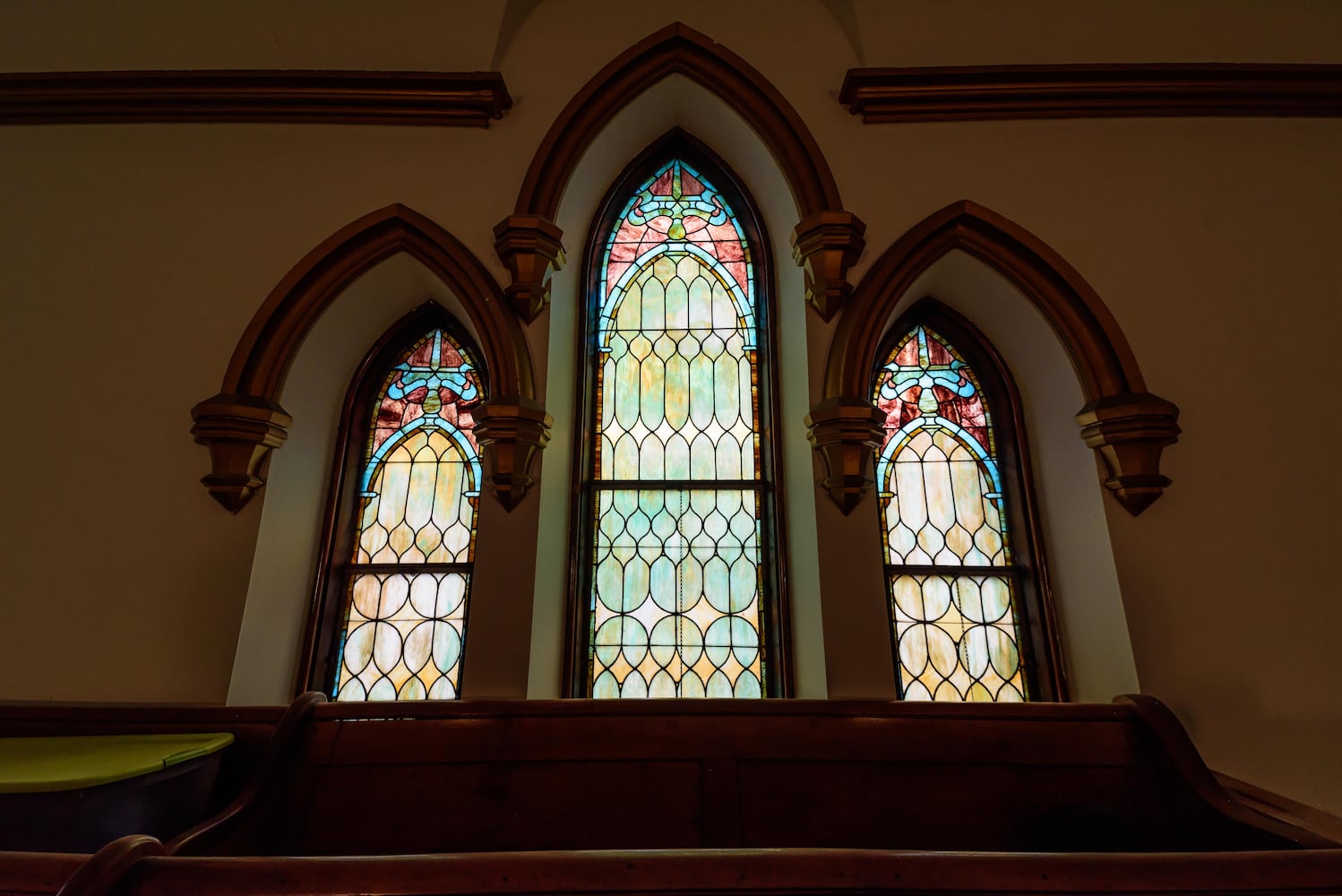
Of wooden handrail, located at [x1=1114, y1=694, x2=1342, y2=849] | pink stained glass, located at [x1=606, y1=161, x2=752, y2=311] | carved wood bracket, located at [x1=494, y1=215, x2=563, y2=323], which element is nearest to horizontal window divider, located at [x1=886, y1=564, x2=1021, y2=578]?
wooden handrail, located at [x1=1114, y1=694, x2=1342, y2=849]

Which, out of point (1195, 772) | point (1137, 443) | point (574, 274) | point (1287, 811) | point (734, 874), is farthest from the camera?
point (574, 274)

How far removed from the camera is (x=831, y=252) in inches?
105

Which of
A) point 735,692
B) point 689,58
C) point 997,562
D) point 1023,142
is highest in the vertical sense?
point 689,58

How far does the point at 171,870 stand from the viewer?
1072mm

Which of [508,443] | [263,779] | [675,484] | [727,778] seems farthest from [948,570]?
[263,779]

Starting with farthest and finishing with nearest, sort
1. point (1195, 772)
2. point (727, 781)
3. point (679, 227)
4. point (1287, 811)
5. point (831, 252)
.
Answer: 1. point (679, 227)
2. point (831, 252)
3. point (727, 781)
4. point (1195, 772)
5. point (1287, 811)

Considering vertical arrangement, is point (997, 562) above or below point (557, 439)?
below

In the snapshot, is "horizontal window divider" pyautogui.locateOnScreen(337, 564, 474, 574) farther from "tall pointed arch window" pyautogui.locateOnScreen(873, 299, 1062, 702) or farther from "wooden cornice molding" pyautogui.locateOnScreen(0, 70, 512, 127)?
"wooden cornice molding" pyautogui.locateOnScreen(0, 70, 512, 127)

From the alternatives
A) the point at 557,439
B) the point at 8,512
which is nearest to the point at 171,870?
the point at 557,439

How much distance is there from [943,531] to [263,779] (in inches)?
98.2

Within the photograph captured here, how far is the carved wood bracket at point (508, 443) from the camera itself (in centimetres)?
254

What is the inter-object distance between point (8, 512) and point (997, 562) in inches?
148

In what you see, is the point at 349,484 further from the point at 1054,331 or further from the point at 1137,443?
the point at 1137,443

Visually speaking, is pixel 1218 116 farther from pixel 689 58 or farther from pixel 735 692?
pixel 735 692
